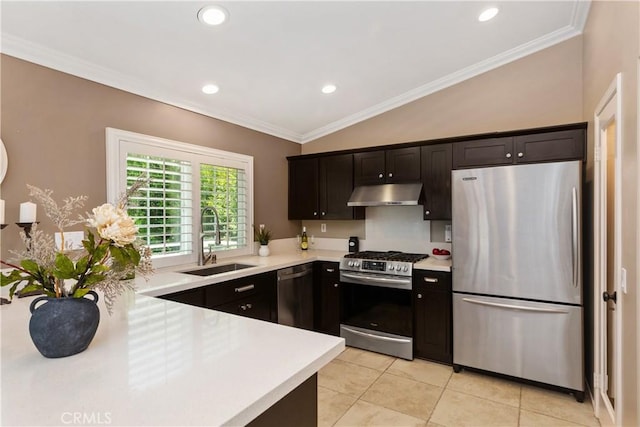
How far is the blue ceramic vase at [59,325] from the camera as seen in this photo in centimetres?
102

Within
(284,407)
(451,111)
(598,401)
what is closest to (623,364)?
(598,401)

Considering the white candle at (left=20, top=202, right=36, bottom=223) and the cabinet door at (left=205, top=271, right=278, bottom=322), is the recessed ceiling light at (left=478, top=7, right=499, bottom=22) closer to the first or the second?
the cabinet door at (left=205, top=271, right=278, bottom=322)

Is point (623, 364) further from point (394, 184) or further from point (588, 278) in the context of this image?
point (394, 184)

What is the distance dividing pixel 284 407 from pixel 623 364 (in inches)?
73.0

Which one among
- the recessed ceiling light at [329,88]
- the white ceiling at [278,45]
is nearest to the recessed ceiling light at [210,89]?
the white ceiling at [278,45]

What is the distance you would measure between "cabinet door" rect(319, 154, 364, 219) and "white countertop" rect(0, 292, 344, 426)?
109 inches

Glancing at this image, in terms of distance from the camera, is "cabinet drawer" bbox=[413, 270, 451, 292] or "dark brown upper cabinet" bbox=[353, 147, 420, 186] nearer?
"cabinet drawer" bbox=[413, 270, 451, 292]

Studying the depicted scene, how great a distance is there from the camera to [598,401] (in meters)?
2.35

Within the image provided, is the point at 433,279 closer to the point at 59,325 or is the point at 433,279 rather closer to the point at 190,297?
the point at 190,297

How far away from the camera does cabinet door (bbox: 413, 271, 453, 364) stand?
3123 millimetres

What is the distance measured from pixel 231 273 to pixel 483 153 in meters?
2.55

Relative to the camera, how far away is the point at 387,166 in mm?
3770

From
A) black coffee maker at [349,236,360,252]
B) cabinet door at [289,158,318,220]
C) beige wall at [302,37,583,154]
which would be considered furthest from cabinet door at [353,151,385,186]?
black coffee maker at [349,236,360,252]

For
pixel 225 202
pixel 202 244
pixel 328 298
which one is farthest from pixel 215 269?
pixel 328 298
